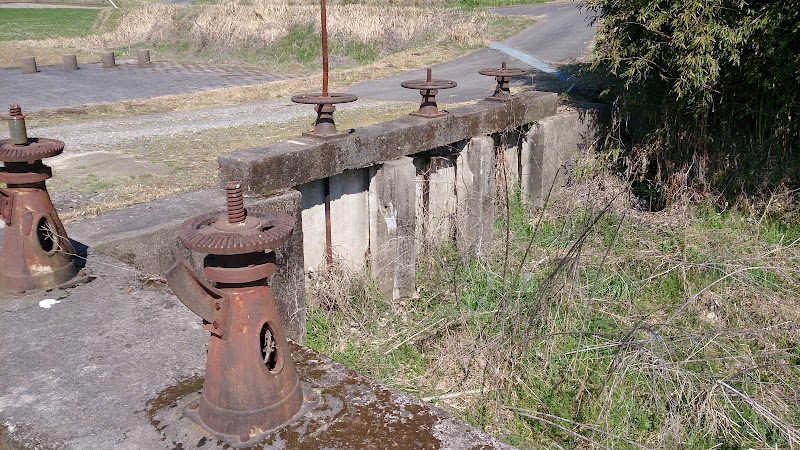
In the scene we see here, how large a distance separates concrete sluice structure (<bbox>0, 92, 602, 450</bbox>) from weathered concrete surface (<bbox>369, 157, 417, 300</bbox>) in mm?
14

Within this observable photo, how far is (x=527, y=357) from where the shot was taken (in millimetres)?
4723

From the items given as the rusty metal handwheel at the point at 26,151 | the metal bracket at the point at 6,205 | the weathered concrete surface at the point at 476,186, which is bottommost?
the weathered concrete surface at the point at 476,186

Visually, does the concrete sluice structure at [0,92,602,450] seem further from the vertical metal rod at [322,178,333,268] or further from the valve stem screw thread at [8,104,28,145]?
the valve stem screw thread at [8,104,28,145]

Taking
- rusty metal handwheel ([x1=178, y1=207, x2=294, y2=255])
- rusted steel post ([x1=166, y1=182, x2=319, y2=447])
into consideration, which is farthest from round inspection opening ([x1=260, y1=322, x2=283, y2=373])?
rusty metal handwheel ([x1=178, y1=207, x2=294, y2=255])

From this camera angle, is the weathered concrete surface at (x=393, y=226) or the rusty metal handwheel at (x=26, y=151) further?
the weathered concrete surface at (x=393, y=226)

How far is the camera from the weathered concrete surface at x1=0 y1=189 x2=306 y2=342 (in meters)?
4.14

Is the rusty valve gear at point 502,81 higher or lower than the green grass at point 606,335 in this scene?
higher

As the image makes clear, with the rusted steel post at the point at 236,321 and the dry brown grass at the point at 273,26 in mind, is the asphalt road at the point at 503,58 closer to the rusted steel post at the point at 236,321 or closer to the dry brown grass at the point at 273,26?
the dry brown grass at the point at 273,26

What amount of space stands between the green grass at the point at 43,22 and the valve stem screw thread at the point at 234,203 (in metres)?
28.0

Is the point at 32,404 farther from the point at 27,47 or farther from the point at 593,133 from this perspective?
the point at 27,47

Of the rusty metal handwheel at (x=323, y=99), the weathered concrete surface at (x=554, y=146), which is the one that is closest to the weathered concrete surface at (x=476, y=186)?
the weathered concrete surface at (x=554, y=146)

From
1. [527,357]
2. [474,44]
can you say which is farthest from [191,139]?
[474,44]

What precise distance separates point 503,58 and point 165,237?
11.9 m

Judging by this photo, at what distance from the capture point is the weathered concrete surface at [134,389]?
244 cm
